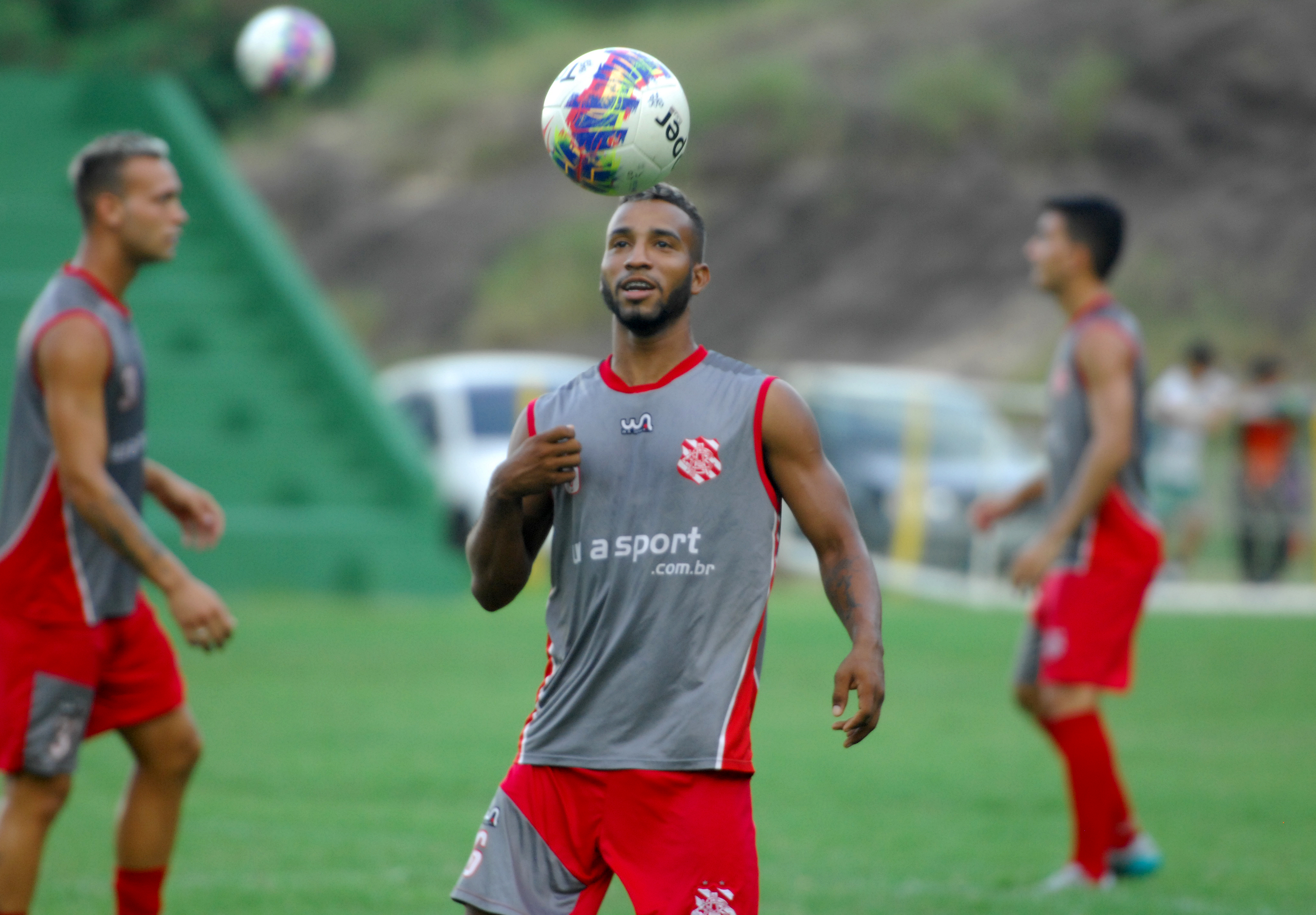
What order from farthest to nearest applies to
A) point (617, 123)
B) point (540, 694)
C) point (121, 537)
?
1. point (121, 537)
2. point (617, 123)
3. point (540, 694)

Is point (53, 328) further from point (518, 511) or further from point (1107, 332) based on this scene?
point (1107, 332)

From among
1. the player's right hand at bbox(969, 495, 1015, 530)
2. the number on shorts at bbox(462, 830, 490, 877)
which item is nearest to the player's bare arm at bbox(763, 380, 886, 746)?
the number on shorts at bbox(462, 830, 490, 877)

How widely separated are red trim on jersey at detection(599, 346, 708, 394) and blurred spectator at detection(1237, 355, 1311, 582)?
1641 cm

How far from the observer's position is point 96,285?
5.51 m

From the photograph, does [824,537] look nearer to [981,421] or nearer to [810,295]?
[981,421]

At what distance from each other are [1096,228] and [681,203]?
333 centimetres

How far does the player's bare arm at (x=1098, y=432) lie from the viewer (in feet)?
22.6

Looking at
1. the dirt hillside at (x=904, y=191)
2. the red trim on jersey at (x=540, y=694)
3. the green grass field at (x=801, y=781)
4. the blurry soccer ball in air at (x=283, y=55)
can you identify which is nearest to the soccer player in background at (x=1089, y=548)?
the green grass field at (x=801, y=781)

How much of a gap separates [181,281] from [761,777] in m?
11.5

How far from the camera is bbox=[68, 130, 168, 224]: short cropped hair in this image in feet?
18.5

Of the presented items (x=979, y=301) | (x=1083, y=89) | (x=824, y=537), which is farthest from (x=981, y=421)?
(x=1083, y=89)

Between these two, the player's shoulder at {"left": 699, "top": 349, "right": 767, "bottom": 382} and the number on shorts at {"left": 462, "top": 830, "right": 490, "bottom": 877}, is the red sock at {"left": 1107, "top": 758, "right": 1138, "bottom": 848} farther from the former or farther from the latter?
the number on shorts at {"left": 462, "top": 830, "right": 490, "bottom": 877}

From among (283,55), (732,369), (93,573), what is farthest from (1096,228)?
(283,55)

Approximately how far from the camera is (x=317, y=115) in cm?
5566
